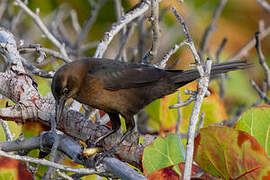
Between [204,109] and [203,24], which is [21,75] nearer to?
[204,109]

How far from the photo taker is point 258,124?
114 inches

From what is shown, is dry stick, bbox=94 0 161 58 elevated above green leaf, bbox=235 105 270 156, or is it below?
above

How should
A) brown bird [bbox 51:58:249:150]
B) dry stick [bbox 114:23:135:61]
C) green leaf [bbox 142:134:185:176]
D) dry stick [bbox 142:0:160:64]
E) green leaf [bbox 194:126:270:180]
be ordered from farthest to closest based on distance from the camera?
dry stick [bbox 114:23:135:61] → brown bird [bbox 51:58:249:150] → dry stick [bbox 142:0:160:64] → green leaf [bbox 142:134:185:176] → green leaf [bbox 194:126:270:180]

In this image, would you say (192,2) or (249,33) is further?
(249,33)

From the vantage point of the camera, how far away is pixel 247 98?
265 inches

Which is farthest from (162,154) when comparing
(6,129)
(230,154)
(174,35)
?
(174,35)

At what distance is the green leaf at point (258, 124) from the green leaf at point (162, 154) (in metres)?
0.41

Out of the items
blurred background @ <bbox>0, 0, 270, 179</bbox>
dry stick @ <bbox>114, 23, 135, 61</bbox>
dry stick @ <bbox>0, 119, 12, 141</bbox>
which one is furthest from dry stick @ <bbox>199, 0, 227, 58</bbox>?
dry stick @ <bbox>0, 119, 12, 141</bbox>

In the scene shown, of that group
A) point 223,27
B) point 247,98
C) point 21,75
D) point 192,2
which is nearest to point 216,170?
point 21,75

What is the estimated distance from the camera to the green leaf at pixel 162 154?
110 inches

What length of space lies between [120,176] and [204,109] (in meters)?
1.66

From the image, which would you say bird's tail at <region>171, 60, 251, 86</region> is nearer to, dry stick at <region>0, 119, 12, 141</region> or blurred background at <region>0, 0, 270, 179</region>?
blurred background at <region>0, 0, 270, 179</region>

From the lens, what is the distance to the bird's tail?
145 inches

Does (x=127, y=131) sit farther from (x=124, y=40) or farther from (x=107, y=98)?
(x=124, y=40)
